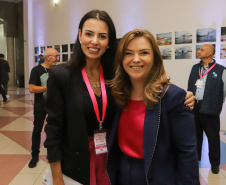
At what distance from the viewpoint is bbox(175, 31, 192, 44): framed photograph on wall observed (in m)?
5.79

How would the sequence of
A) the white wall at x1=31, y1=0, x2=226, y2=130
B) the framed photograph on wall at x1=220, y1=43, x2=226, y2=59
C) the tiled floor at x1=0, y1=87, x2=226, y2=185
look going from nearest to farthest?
Result: the tiled floor at x1=0, y1=87, x2=226, y2=185 → the framed photograph on wall at x1=220, y1=43, x2=226, y2=59 → the white wall at x1=31, y1=0, x2=226, y2=130

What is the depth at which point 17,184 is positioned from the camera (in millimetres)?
3107

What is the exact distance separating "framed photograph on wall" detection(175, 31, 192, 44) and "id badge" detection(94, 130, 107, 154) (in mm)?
4925

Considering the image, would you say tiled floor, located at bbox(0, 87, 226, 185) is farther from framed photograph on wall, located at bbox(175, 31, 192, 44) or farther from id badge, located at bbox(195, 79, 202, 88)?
framed photograph on wall, located at bbox(175, 31, 192, 44)

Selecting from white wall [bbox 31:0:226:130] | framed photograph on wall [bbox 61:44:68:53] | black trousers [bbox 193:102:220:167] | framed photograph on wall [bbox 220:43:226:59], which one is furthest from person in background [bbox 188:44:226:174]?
framed photograph on wall [bbox 61:44:68:53]

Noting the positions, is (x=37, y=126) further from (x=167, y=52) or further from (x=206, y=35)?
(x=206, y=35)

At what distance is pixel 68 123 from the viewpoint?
1.50 metres

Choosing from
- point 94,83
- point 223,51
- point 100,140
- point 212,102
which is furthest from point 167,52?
point 100,140

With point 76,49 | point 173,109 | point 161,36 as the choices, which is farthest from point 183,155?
point 161,36

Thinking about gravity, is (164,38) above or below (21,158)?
above

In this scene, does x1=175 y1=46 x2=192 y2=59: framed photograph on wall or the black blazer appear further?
x1=175 y1=46 x2=192 y2=59: framed photograph on wall

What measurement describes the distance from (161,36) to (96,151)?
210 inches

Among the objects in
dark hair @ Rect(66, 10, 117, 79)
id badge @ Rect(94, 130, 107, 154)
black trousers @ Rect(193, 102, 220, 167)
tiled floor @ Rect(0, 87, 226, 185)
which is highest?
dark hair @ Rect(66, 10, 117, 79)

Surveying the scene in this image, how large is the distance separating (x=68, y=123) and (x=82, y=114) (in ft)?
0.37
